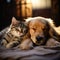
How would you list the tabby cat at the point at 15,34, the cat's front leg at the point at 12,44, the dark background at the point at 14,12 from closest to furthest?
1. the cat's front leg at the point at 12,44
2. the tabby cat at the point at 15,34
3. the dark background at the point at 14,12

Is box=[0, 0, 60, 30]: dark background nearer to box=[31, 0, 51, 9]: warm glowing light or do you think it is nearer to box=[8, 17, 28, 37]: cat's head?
box=[31, 0, 51, 9]: warm glowing light

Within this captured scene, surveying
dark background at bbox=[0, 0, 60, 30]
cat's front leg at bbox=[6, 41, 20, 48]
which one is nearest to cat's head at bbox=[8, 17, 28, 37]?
cat's front leg at bbox=[6, 41, 20, 48]

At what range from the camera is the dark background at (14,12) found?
10.3 ft

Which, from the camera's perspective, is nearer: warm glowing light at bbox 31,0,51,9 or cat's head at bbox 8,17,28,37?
cat's head at bbox 8,17,28,37

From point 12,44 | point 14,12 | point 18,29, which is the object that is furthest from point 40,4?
point 12,44

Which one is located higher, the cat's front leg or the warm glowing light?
the warm glowing light

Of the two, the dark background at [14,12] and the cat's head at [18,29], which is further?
the dark background at [14,12]

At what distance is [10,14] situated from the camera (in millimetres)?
3344

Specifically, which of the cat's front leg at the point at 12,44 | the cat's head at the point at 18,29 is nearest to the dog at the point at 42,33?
the cat's head at the point at 18,29

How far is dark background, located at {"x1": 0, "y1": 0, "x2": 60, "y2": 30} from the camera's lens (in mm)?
3139

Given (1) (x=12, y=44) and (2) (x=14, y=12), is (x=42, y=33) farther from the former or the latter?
(2) (x=14, y=12)

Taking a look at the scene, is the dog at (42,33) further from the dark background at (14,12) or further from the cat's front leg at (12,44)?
the dark background at (14,12)

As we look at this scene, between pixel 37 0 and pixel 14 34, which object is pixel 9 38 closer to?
pixel 14 34

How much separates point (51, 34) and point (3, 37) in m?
0.65
